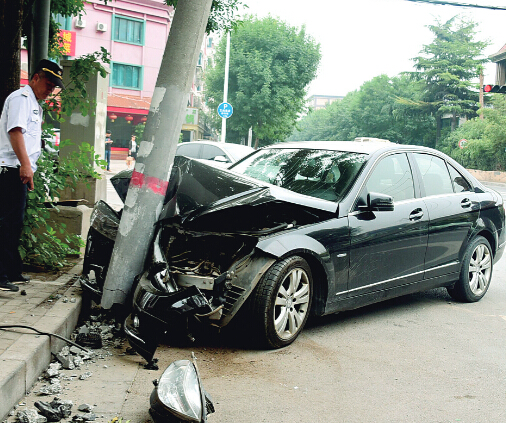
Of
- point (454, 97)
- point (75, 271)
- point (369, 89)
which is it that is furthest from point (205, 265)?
point (369, 89)

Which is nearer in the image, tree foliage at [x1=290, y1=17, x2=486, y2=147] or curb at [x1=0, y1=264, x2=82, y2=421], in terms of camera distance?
curb at [x1=0, y1=264, x2=82, y2=421]

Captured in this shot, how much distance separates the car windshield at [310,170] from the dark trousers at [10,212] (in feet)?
6.77

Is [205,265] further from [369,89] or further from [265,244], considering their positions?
[369,89]

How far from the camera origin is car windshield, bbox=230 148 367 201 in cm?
537

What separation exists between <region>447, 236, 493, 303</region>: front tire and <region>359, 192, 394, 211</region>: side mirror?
1.63 meters

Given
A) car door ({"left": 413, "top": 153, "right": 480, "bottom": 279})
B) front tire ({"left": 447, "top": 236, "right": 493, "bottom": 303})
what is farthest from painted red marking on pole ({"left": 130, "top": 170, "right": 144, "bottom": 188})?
front tire ({"left": 447, "top": 236, "right": 493, "bottom": 303})

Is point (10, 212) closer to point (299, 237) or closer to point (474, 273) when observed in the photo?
point (299, 237)

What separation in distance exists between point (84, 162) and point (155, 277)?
90.8 inches

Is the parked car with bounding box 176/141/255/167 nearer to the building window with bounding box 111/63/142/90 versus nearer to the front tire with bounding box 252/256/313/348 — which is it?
the front tire with bounding box 252/256/313/348

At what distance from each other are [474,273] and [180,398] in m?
4.41

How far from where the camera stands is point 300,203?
4859 millimetres

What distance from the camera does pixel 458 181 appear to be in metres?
6.55

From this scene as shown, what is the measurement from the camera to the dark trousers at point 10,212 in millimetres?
5074

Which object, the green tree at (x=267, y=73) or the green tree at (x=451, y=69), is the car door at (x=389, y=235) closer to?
the green tree at (x=267, y=73)
